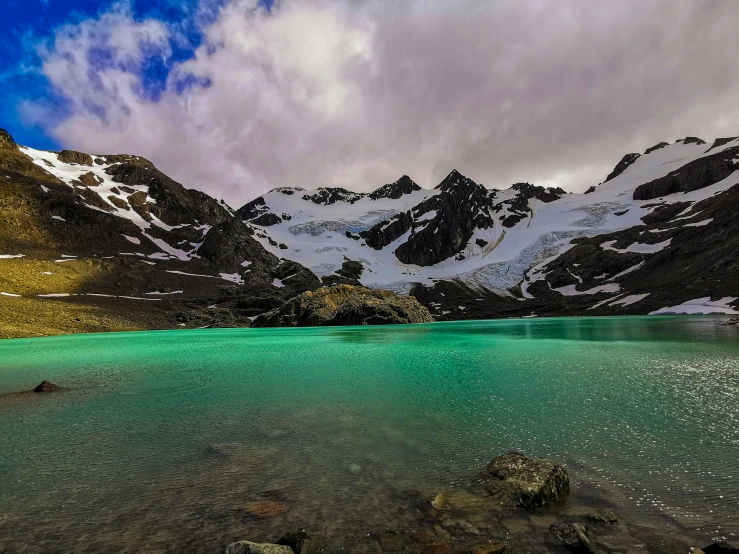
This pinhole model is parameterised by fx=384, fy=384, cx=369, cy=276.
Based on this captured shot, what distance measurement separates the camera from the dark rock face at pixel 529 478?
6.79 meters

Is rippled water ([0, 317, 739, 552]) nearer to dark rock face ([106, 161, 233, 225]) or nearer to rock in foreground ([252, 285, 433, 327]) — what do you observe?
rock in foreground ([252, 285, 433, 327])

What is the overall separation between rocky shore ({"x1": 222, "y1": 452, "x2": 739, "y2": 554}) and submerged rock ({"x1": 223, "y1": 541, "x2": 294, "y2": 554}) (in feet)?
0.04

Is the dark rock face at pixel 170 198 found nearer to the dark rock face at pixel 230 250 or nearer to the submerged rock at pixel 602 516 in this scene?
the dark rock face at pixel 230 250

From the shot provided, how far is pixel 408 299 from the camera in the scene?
330 feet

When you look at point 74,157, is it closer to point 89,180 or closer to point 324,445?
point 89,180

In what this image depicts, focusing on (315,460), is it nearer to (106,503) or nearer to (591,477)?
(106,503)

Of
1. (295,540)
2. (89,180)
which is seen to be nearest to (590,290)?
(295,540)

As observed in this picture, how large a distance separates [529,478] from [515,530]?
1.37 m

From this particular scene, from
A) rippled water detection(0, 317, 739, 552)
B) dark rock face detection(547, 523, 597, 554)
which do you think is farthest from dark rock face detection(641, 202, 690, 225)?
dark rock face detection(547, 523, 597, 554)

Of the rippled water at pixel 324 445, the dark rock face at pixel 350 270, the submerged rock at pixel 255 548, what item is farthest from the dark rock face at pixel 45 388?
the dark rock face at pixel 350 270

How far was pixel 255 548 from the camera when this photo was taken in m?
5.26

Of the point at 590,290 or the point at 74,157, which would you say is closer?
the point at 590,290

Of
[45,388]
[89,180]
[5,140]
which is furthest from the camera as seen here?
[89,180]

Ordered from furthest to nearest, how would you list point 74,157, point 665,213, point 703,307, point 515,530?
point 665,213 < point 74,157 < point 703,307 < point 515,530
